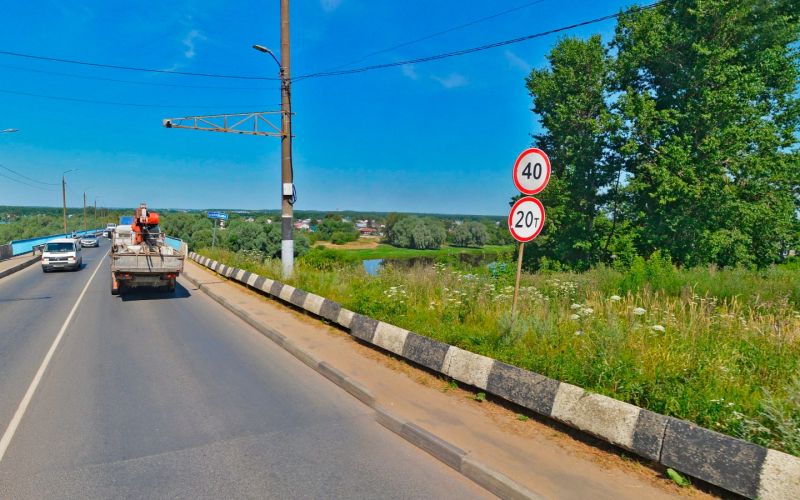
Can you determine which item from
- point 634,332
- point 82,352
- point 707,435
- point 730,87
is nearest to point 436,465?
point 707,435

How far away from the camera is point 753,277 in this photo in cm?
1114

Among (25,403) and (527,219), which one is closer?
(25,403)

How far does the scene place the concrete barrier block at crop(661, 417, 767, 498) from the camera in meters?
3.13

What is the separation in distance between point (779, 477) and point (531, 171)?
440cm

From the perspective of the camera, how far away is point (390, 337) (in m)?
7.29

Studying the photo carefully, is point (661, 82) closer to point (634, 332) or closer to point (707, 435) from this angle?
point (634, 332)

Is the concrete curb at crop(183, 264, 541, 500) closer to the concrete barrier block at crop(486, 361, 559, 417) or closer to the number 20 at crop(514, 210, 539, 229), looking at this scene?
the concrete barrier block at crop(486, 361, 559, 417)

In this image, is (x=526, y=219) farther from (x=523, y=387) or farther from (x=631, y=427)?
(x=631, y=427)

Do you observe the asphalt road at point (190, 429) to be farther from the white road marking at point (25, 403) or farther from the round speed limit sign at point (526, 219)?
the round speed limit sign at point (526, 219)

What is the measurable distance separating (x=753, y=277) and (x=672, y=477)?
10.3 m

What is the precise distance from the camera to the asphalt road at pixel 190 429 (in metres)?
3.79

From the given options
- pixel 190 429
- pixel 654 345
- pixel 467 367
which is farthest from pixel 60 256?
pixel 654 345

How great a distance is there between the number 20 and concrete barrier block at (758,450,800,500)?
362 cm

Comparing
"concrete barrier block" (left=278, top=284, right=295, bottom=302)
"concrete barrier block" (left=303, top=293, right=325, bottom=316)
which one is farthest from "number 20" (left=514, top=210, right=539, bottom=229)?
"concrete barrier block" (left=278, top=284, right=295, bottom=302)
